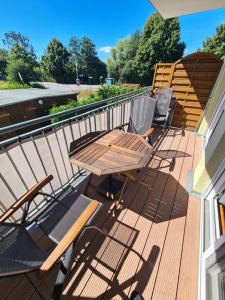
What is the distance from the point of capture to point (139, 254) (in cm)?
144

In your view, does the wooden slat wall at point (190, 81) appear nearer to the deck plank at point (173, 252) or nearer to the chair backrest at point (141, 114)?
the chair backrest at point (141, 114)

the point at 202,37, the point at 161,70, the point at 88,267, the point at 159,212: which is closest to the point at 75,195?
the point at 88,267

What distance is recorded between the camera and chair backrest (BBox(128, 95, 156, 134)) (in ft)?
8.39

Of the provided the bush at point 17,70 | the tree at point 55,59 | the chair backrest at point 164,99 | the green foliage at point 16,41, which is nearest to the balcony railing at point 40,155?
the chair backrest at point 164,99

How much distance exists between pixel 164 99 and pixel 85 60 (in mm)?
36085

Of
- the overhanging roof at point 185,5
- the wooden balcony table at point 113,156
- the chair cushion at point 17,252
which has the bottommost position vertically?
the chair cushion at point 17,252

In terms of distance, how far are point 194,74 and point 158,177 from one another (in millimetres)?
3049

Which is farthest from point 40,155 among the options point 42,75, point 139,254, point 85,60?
point 85,60

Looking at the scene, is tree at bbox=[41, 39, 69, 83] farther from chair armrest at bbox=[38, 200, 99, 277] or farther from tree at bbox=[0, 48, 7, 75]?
chair armrest at bbox=[38, 200, 99, 277]

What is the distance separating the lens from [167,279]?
4.19 ft

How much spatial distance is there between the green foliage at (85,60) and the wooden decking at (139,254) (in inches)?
1335

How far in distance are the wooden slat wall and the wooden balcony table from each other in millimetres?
2880

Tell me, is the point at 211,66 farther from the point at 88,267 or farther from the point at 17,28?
the point at 17,28

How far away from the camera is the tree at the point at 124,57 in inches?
762
